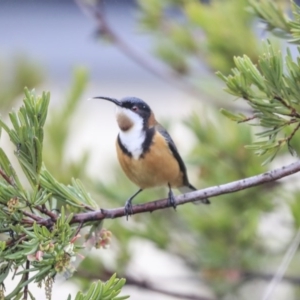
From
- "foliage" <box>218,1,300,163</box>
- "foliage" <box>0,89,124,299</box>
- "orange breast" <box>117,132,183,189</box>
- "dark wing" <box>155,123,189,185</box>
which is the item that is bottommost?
"foliage" <box>0,89,124,299</box>

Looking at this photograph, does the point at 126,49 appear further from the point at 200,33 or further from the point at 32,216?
the point at 32,216

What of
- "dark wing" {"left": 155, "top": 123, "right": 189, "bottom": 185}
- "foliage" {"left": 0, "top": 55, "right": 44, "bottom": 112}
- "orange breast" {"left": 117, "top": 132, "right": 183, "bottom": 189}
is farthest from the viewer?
"foliage" {"left": 0, "top": 55, "right": 44, "bottom": 112}

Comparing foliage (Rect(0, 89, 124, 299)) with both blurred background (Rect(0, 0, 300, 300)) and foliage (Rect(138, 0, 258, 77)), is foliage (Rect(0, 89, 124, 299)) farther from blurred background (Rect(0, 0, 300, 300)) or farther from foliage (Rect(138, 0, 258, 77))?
foliage (Rect(138, 0, 258, 77))

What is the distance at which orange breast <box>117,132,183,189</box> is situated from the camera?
1.12 m

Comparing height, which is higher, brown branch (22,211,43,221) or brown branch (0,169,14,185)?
brown branch (0,169,14,185)

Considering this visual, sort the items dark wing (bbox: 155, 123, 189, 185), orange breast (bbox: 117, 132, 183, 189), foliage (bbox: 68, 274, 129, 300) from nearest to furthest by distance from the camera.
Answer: foliage (bbox: 68, 274, 129, 300) → orange breast (bbox: 117, 132, 183, 189) → dark wing (bbox: 155, 123, 189, 185)

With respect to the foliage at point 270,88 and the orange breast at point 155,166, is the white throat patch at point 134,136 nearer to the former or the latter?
the orange breast at point 155,166

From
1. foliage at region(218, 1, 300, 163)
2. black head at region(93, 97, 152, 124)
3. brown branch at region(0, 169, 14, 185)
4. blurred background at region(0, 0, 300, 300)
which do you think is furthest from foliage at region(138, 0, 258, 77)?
brown branch at region(0, 169, 14, 185)

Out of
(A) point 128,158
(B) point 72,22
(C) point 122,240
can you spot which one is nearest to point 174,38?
(A) point 128,158

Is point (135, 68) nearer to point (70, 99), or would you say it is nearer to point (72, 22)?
point (72, 22)

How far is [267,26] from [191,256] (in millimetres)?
593

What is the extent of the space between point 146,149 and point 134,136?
0.10ft

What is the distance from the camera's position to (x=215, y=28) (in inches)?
46.1

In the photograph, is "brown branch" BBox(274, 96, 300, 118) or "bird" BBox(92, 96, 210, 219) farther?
"bird" BBox(92, 96, 210, 219)
